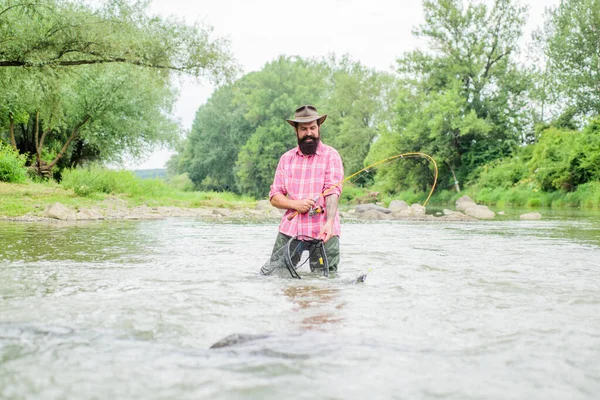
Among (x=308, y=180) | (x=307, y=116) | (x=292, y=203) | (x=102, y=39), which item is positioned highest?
(x=102, y=39)

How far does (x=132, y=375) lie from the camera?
2.69 meters

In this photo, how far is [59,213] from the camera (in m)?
14.7

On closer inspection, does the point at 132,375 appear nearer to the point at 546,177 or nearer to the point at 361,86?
the point at 546,177

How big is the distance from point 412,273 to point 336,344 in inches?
126

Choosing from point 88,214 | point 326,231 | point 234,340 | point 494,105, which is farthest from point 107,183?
point 494,105

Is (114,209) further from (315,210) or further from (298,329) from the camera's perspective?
(298,329)

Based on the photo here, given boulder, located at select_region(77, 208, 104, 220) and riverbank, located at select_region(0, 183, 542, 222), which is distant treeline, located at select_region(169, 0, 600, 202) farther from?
boulder, located at select_region(77, 208, 104, 220)

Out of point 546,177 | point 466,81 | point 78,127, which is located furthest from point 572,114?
point 78,127

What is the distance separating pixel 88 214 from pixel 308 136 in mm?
11301

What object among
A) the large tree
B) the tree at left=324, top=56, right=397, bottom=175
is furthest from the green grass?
the tree at left=324, top=56, right=397, bottom=175

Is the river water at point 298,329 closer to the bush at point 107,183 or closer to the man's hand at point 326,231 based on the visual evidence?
the man's hand at point 326,231

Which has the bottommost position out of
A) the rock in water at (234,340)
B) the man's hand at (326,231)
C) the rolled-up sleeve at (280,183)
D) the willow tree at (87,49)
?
the rock in water at (234,340)

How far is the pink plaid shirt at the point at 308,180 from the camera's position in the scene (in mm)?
5805

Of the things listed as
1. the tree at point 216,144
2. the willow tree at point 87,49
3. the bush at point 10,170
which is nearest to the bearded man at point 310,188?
the willow tree at point 87,49
